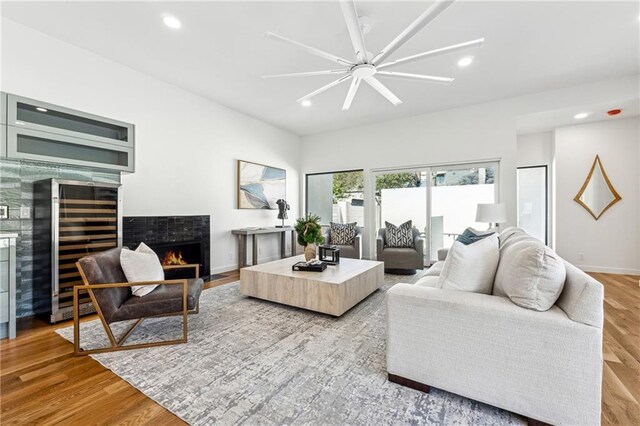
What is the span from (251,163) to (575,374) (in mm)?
5161

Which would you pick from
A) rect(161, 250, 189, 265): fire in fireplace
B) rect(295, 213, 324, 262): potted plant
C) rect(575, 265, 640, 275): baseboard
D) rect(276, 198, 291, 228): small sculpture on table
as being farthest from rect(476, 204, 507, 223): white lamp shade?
rect(161, 250, 189, 265): fire in fireplace

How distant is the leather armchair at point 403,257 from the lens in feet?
14.9

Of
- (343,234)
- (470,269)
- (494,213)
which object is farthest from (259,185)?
(470,269)

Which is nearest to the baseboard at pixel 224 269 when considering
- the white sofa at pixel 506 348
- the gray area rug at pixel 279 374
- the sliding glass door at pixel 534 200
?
the gray area rug at pixel 279 374

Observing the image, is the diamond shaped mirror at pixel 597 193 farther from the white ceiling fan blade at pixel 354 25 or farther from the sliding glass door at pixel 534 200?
the white ceiling fan blade at pixel 354 25

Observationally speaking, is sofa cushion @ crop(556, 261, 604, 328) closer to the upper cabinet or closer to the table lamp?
the table lamp

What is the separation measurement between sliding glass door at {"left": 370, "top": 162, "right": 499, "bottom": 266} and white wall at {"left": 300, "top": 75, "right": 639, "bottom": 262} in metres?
0.18

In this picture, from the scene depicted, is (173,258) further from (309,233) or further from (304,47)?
(304,47)

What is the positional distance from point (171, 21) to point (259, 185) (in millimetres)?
3216

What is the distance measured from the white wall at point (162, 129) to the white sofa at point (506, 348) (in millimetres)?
3706

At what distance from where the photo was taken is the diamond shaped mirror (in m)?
4.68

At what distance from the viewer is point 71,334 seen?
7.92ft

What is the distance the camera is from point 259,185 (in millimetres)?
5609

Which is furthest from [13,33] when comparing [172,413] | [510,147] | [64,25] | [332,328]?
[510,147]
